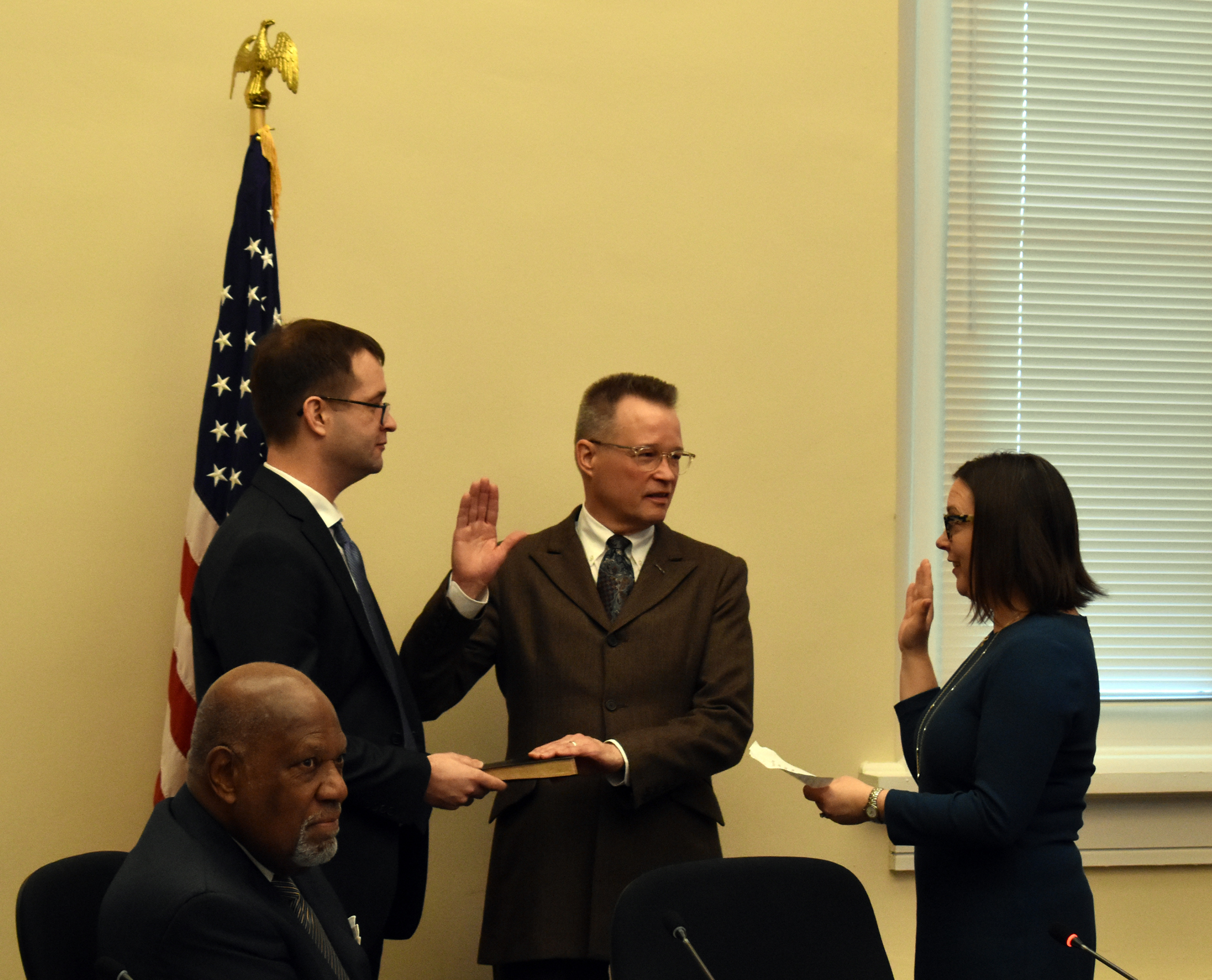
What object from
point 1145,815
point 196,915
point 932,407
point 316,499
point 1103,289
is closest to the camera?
point 196,915

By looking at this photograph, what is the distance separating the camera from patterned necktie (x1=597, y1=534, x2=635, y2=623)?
2.86 m

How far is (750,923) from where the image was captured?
2236mm

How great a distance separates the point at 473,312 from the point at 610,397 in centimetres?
78

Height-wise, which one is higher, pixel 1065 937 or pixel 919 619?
pixel 919 619

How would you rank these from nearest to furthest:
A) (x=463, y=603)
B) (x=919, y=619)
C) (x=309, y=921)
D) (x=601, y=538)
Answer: (x=309, y=921), (x=463, y=603), (x=919, y=619), (x=601, y=538)

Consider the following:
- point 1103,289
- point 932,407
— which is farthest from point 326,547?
point 1103,289

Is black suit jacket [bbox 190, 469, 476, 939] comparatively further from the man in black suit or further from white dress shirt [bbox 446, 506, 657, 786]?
white dress shirt [bbox 446, 506, 657, 786]

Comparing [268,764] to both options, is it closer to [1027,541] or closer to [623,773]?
[623,773]

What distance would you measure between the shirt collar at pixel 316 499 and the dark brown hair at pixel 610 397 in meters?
0.77

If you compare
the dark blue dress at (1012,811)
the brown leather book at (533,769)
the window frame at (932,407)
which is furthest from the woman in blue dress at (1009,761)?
the window frame at (932,407)

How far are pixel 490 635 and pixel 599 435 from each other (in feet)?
1.91

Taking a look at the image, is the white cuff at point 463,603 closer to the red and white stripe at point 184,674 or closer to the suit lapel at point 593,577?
the suit lapel at point 593,577

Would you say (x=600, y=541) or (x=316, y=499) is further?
(x=600, y=541)

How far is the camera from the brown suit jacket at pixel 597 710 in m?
2.63
